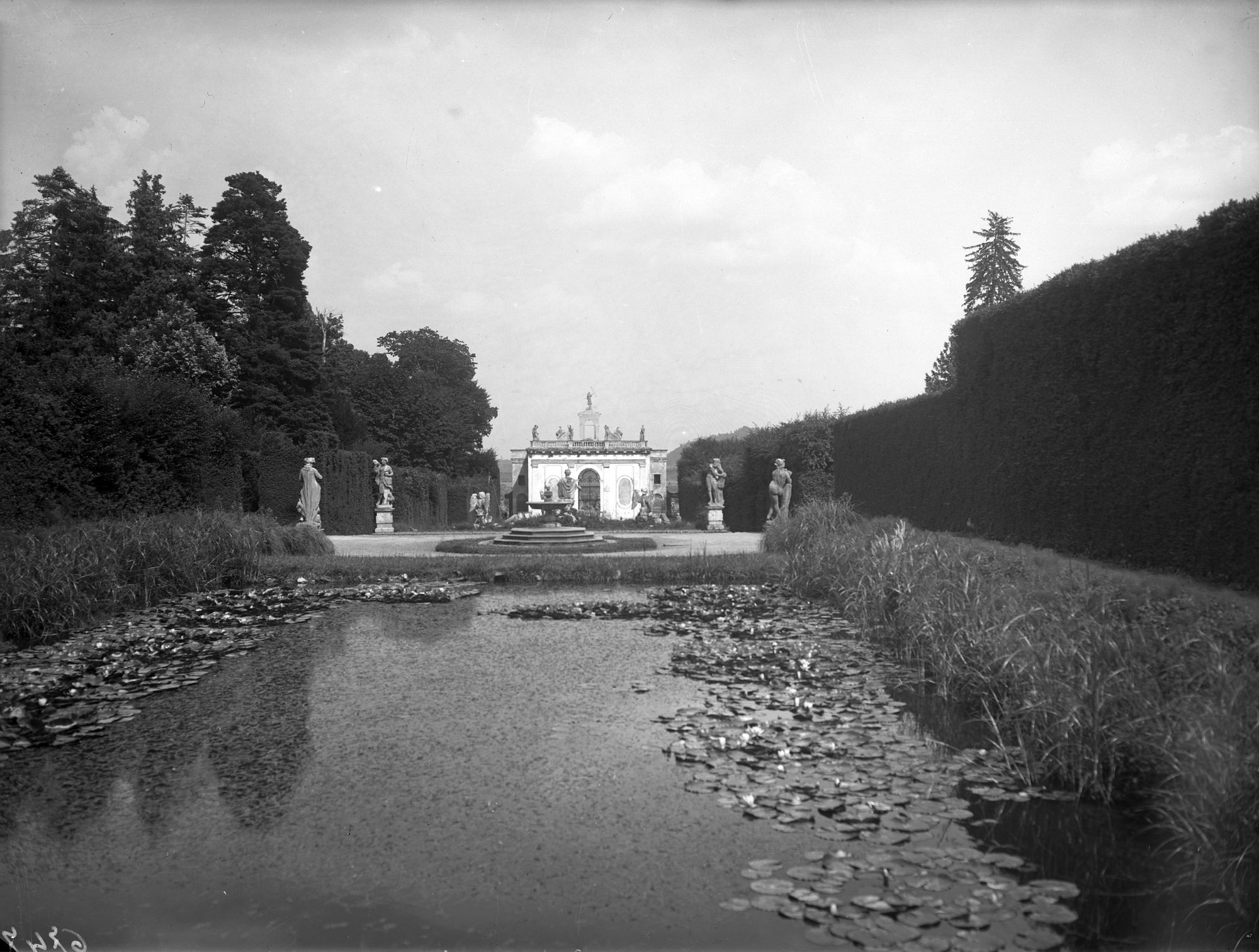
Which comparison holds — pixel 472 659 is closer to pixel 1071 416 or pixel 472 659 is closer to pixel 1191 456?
pixel 1191 456

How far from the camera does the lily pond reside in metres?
2.82

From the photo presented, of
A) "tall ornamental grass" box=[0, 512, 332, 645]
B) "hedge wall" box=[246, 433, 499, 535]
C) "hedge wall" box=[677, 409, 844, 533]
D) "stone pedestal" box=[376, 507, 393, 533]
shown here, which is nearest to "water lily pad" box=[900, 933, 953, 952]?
"tall ornamental grass" box=[0, 512, 332, 645]

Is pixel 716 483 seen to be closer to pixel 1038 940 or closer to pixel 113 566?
pixel 113 566

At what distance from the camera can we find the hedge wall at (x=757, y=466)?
22938 mm

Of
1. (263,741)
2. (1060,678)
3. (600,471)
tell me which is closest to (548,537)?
(263,741)

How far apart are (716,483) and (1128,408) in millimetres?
18993

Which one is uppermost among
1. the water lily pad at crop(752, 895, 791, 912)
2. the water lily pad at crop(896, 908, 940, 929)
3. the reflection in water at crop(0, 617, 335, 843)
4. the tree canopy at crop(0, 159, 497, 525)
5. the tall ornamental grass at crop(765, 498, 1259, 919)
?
the tree canopy at crop(0, 159, 497, 525)

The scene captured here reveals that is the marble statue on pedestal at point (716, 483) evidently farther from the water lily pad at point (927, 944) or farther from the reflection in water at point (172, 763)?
the water lily pad at point (927, 944)

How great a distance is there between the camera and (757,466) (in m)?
26.7

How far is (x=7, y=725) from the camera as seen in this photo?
5.06 metres

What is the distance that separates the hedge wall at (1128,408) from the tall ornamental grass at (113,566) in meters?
10.1

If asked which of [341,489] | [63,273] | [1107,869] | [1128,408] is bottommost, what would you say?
[1107,869]

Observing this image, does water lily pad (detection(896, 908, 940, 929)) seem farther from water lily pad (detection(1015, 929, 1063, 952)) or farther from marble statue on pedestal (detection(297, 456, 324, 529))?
marble statue on pedestal (detection(297, 456, 324, 529))

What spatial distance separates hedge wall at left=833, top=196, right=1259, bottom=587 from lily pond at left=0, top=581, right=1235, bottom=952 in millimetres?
3587
